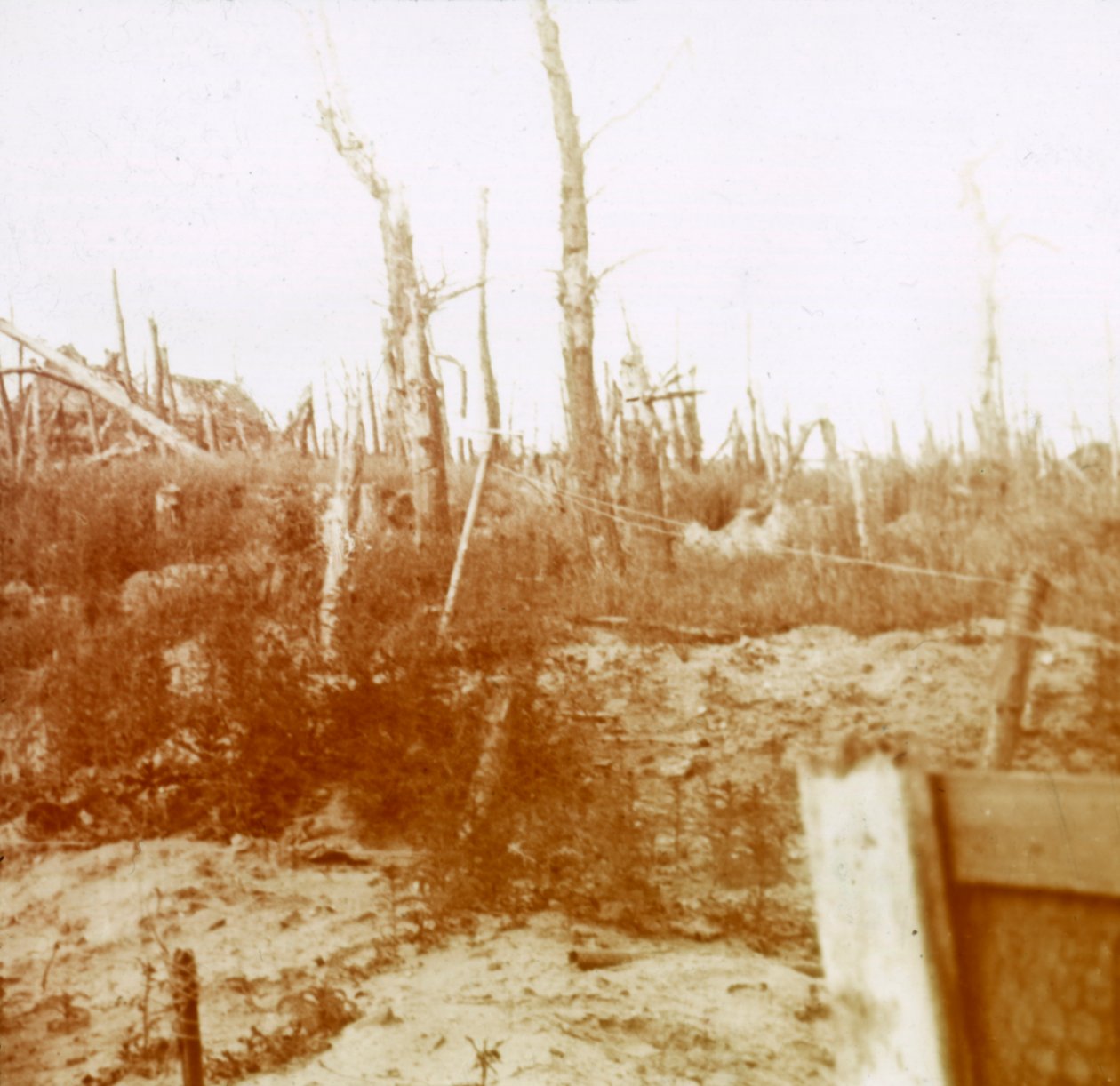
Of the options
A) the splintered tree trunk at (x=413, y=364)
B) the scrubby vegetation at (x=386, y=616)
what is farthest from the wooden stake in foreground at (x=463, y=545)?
the splintered tree trunk at (x=413, y=364)

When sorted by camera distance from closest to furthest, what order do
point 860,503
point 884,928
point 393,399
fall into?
1. point 884,928
2. point 860,503
3. point 393,399

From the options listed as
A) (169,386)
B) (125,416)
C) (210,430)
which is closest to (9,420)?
(125,416)

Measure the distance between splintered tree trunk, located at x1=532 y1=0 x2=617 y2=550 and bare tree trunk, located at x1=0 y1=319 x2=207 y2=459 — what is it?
2325 millimetres

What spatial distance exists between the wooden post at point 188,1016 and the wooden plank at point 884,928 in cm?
197

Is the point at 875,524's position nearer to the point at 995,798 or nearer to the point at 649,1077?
the point at 995,798

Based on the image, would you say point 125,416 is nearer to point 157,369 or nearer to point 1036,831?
point 157,369

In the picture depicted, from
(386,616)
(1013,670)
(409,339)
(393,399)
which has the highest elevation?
(409,339)

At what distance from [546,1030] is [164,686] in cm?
253

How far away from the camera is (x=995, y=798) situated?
2.37 metres

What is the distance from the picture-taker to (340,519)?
4.98m

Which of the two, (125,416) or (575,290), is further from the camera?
(125,416)

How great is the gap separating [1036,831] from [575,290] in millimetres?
3121

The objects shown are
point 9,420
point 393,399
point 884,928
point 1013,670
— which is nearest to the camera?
point 884,928

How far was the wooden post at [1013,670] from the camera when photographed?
3.16m
